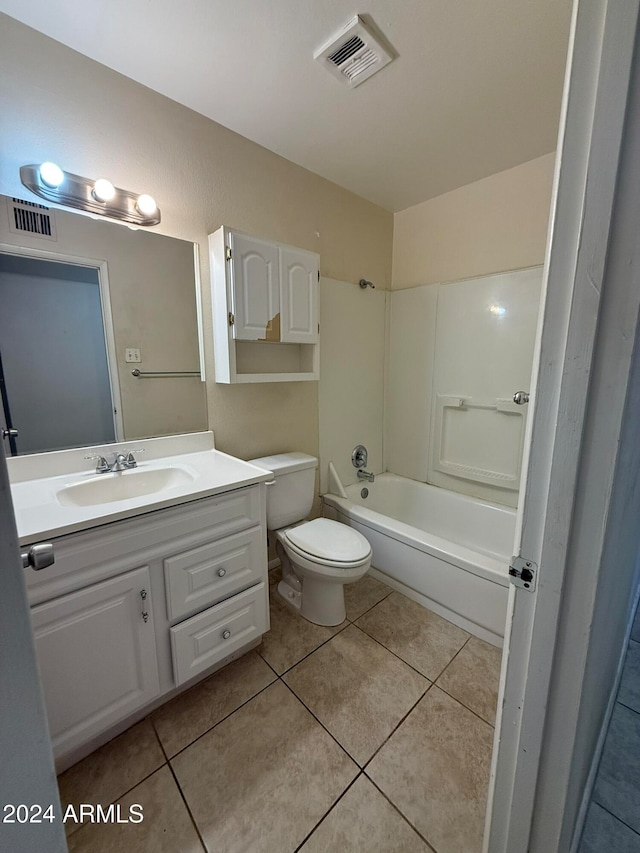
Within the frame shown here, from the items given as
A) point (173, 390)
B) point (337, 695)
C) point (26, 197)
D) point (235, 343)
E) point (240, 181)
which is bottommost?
point (337, 695)

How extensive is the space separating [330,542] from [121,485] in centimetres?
94

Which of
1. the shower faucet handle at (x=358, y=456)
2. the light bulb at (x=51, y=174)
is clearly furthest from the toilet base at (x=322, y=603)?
the light bulb at (x=51, y=174)

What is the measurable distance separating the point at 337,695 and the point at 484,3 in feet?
7.99

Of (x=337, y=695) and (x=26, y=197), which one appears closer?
(x=26, y=197)

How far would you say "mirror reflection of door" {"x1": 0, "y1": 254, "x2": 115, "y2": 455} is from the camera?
4.07 feet

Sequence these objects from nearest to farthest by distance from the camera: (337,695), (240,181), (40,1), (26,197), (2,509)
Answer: (2,509), (40,1), (26,197), (337,695), (240,181)

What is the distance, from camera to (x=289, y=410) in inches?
83.1

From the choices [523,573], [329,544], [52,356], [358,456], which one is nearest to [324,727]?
[329,544]

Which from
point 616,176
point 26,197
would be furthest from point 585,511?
point 26,197

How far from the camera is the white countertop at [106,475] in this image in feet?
3.25

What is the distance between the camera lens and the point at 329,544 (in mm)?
1658

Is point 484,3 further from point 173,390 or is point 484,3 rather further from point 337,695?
point 337,695

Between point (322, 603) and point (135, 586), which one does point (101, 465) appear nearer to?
point (135, 586)

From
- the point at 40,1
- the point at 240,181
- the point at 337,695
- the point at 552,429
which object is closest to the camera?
the point at 552,429
